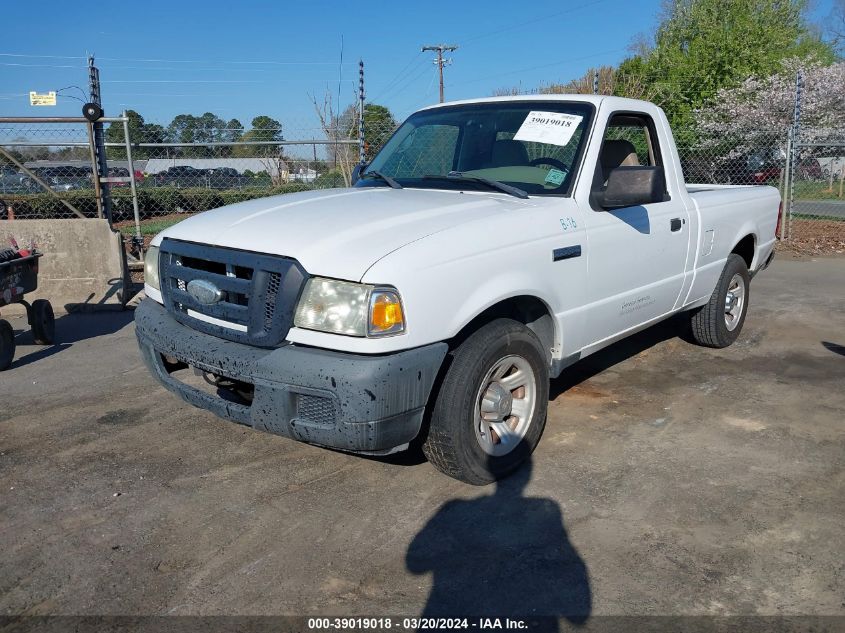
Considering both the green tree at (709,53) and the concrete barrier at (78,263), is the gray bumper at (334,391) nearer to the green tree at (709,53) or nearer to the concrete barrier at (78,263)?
the concrete barrier at (78,263)

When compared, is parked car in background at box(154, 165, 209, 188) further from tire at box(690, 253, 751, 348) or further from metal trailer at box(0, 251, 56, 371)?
tire at box(690, 253, 751, 348)

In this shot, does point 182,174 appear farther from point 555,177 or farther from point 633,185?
point 633,185

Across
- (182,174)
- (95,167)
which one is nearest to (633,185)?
(95,167)

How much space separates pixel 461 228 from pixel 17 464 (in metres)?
2.83

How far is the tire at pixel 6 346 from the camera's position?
5.82m

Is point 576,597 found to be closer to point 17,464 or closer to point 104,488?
point 104,488

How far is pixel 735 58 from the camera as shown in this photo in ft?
81.1

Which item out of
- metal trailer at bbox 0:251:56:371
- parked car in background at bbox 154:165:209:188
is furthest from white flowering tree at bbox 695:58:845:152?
metal trailer at bbox 0:251:56:371

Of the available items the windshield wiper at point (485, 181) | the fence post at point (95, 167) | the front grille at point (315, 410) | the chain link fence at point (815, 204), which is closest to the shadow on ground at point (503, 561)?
the front grille at point (315, 410)

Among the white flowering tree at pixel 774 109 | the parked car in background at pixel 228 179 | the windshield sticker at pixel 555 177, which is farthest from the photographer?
the white flowering tree at pixel 774 109

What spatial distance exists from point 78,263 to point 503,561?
6.78m

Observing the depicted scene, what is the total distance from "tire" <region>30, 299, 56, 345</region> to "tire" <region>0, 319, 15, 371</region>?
1.77 ft

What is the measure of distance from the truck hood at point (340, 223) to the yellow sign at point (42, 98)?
6082 millimetres

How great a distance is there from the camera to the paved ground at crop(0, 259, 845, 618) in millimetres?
2861
